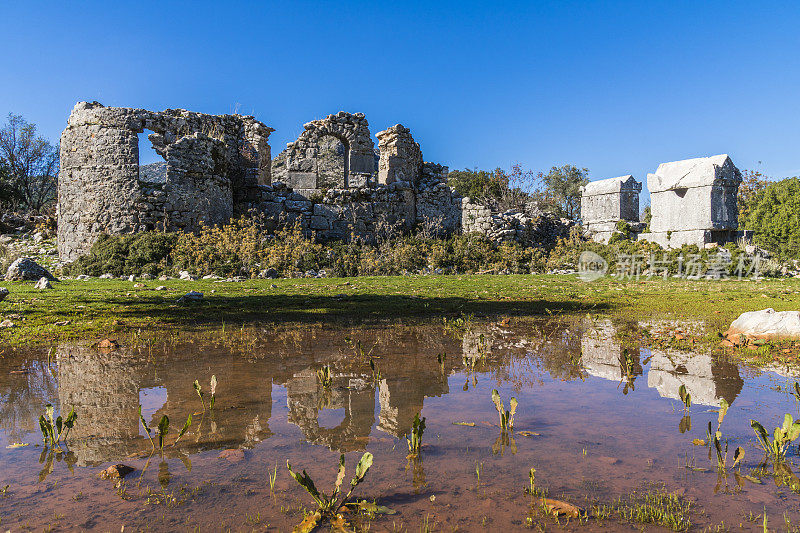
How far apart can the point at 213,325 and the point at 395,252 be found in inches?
415

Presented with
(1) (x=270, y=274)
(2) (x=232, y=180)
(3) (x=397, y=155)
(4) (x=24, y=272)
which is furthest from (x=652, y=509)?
(3) (x=397, y=155)

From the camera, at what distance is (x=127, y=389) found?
3166 mm

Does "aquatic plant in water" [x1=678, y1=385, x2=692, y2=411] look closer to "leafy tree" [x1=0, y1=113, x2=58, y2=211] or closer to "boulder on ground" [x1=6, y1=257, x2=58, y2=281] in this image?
"boulder on ground" [x1=6, y1=257, x2=58, y2=281]

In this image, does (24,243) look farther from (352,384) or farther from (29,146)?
(352,384)

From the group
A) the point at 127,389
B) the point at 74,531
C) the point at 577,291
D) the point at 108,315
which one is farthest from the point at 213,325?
the point at 577,291

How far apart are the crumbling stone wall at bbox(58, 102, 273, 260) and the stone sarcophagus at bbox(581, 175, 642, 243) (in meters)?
13.3

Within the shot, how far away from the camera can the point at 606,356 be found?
4207 millimetres

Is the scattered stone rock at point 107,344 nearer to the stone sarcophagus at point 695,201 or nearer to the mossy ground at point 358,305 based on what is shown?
the mossy ground at point 358,305

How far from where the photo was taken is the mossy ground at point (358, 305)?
17.5 feet

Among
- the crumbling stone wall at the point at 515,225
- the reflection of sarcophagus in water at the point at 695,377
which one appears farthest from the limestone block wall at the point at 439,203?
the reflection of sarcophagus in water at the point at 695,377

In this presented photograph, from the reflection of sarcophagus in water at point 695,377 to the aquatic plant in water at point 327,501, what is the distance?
83.6 inches

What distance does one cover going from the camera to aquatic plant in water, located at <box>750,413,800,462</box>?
6.69 ft

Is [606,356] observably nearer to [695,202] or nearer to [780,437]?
[780,437]

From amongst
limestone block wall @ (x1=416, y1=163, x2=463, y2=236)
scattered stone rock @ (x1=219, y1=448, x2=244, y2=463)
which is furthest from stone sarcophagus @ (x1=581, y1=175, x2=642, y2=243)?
scattered stone rock @ (x1=219, y1=448, x2=244, y2=463)
